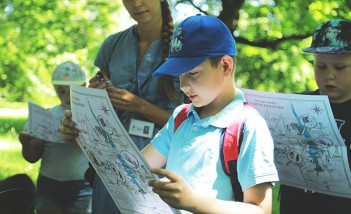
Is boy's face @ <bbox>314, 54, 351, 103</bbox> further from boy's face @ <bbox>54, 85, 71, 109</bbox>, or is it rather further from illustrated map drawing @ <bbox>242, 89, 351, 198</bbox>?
boy's face @ <bbox>54, 85, 71, 109</bbox>

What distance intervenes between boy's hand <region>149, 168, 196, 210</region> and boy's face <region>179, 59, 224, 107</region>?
0.35 metres

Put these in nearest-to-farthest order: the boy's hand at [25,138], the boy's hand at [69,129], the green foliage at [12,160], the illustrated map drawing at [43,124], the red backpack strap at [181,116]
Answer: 1. the red backpack strap at [181,116]
2. the boy's hand at [69,129]
3. the illustrated map drawing at [43,124]
4. the boy's hand at [25,138]
5. the green foliage at [12,160]

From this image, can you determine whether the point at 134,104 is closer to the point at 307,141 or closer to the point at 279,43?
the point at 307,141

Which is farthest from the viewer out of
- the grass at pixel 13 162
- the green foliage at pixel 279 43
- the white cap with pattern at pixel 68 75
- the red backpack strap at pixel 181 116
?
the grass at pixel 13 162

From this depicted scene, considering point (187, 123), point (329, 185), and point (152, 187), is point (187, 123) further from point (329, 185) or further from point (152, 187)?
point (329, 185)

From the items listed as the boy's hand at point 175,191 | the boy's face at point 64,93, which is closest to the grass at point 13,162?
the boy's face at point 64,93

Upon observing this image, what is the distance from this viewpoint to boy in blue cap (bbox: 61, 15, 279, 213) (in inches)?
66.9

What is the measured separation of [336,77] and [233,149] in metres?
0.82

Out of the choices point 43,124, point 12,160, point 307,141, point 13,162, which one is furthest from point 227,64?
point 12,160

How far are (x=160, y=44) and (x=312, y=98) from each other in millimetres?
873

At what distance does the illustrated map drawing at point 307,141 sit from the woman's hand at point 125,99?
1.85 ft

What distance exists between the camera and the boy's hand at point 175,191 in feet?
5.26

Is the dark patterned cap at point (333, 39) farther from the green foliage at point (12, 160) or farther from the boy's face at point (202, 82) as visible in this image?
the green foliage at point (12, 160)

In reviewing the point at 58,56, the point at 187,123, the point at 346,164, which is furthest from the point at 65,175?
the point at 58,56
